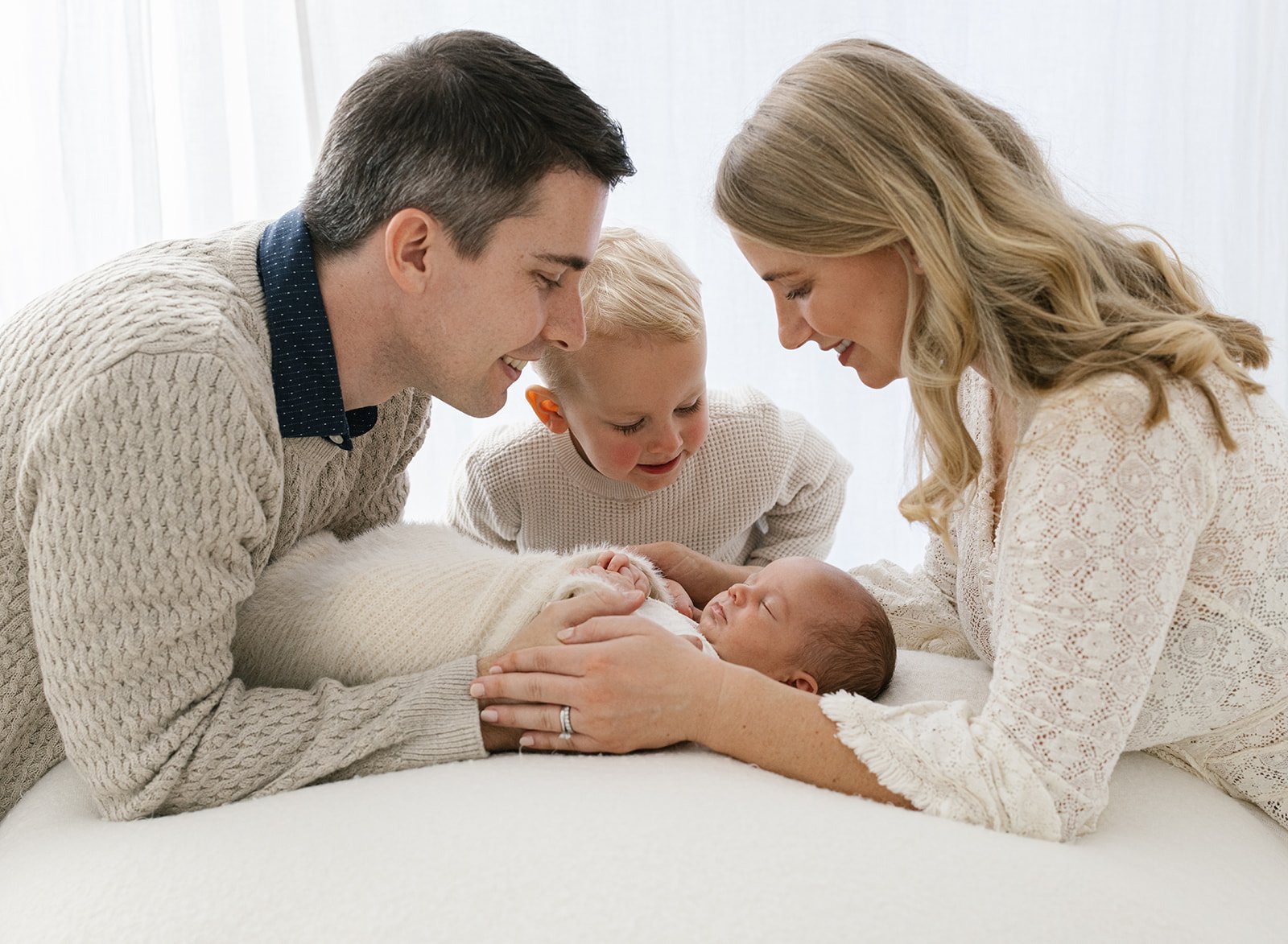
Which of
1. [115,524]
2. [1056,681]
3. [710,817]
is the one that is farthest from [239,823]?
[1056,681]

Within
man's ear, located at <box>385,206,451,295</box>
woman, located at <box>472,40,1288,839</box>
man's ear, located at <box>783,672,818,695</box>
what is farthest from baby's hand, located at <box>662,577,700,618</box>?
man's ear, located at <box>385,206,451,295</box>

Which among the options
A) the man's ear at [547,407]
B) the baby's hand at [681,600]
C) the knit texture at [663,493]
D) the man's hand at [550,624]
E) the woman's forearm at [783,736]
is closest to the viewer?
the woman's forearm at [783,736]

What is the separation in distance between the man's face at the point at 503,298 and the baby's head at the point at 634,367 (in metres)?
0.26

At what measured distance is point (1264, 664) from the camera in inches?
53.5

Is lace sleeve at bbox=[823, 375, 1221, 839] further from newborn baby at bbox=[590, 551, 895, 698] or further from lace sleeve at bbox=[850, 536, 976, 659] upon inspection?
lace sleeve at bbox=[850, 536, 976, 659]

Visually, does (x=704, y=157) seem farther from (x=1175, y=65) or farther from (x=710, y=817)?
(x=710, y=817)

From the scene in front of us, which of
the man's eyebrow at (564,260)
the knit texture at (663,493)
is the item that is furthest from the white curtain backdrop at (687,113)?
the man's eyebrow at (564,260)

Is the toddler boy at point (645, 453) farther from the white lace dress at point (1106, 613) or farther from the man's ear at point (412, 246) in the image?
the white lace dress at point (1106, 613)

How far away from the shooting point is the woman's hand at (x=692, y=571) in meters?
1.94

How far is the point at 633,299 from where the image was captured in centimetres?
189

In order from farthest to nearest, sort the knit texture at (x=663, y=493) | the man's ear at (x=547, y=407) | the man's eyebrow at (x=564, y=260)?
the knit texture at (x=663, y=493), the man's ear at (x=547, y=407), the man's eyebrow at (x=564, y=260)

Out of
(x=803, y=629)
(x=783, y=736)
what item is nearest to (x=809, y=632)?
(x=803, y=629)

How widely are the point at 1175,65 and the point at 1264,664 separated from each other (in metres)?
2.35

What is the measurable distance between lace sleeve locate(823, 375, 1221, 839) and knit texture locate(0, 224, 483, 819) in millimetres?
595
